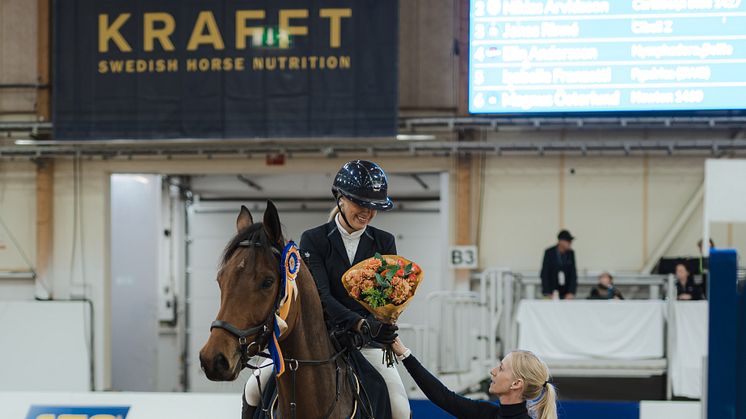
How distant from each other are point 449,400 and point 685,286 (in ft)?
21.1

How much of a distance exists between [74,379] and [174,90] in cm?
413

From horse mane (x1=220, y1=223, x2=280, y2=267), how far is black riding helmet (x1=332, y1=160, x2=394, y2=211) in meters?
0.61

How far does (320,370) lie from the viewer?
309 centimetres

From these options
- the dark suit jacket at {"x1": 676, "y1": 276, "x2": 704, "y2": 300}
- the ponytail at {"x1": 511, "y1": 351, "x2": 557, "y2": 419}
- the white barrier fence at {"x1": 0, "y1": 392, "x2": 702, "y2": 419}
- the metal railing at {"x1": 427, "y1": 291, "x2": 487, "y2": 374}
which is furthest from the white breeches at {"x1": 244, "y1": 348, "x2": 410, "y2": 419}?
the dark suit jacket at {"x1": 676, "y1": 276, "x2": 704, "y2": 300}

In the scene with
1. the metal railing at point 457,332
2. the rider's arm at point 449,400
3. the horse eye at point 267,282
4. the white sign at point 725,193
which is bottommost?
the metal railing at point 457,332

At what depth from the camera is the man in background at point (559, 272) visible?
941cm

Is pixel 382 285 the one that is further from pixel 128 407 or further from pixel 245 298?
pixel 128 407

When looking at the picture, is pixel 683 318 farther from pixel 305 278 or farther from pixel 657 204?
pixel 305 278

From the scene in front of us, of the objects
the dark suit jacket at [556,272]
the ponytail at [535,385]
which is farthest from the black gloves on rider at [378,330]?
the dark suit jacket at [556,272]

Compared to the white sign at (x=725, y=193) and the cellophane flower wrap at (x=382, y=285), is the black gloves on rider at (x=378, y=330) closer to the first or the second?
the cellophane flower wrap at (x=382, y=285)

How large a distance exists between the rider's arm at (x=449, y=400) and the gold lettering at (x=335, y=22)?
21.1ft

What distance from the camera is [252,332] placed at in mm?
2713

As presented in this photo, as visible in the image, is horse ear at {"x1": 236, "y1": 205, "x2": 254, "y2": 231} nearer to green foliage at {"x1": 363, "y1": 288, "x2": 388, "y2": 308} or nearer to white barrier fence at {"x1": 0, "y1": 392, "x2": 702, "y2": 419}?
green foliage at {"x1": 363, "y1": 288, "x2": 388, "y2": 308}

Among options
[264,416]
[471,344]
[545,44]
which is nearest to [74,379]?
[471,344]
